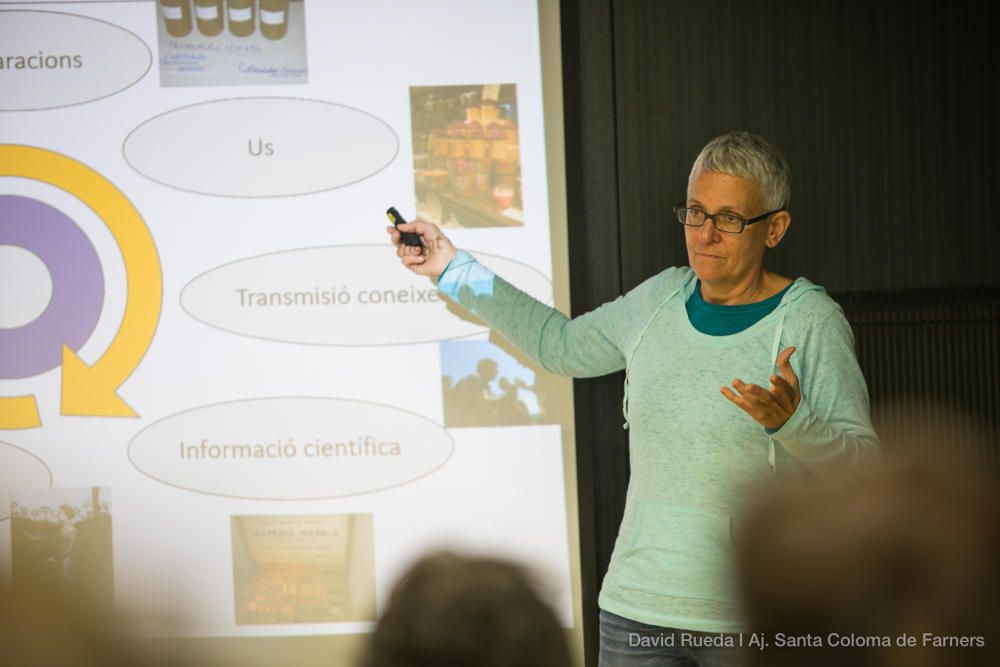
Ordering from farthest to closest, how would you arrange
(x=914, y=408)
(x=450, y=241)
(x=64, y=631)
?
(x=914, y=408)
(x=450, y=241)
(x=64, y=631)

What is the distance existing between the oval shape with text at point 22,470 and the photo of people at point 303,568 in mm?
501

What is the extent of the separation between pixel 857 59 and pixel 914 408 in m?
0.91

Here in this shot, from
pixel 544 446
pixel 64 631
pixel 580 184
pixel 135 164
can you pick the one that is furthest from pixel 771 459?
pixel 135 164

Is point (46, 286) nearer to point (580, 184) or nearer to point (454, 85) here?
point (454, 85)

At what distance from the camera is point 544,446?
273cm

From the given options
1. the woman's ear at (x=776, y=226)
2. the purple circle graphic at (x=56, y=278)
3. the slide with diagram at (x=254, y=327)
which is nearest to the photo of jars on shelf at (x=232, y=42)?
the slide with diagram at (x=254, y=327)

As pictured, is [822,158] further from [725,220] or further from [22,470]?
[22,470]

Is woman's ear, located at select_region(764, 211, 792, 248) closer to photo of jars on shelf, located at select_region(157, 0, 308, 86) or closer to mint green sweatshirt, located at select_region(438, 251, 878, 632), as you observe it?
mint green sweatshirt, located at select_region(438, 251, 878, 632)

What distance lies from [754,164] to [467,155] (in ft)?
2.81

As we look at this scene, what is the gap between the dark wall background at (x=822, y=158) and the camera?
274 centimetres

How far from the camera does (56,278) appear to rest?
2.75 metres

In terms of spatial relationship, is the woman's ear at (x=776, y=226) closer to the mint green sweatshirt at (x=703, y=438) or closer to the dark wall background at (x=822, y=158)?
the mint green sweatshirt at (x=703, y=438)

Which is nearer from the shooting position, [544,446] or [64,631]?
[64,631]

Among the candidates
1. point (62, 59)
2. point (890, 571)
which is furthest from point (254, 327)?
point (890, 571)
